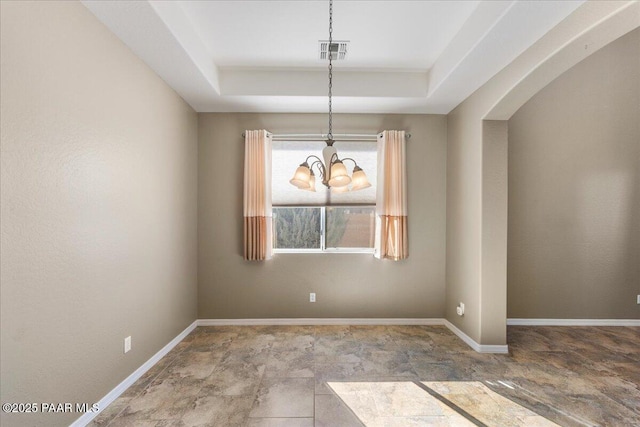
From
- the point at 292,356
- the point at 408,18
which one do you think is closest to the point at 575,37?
the point at 408,18

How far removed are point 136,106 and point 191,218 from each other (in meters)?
1.55

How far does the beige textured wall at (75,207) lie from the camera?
1549 millimetres

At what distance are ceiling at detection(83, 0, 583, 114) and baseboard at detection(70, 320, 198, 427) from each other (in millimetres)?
2769

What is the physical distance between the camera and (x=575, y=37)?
6.59 ft

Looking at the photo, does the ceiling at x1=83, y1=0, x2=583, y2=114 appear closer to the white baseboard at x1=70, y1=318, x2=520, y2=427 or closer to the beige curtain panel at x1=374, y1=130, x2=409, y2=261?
the beige curtain panel at x1=374, y1=130, x2=409, y2=261

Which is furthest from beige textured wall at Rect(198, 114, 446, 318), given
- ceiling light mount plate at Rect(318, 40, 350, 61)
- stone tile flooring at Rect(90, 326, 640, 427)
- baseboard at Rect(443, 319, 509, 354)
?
ceiling light mount plate at Rect(318, 40, 350, 61)

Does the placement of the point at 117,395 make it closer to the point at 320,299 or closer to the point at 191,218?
the point at 191,218

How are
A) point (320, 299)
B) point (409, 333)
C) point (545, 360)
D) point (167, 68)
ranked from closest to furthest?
point (167, 68) → point (545, 360) → point (409, 333) → point (320, 299)

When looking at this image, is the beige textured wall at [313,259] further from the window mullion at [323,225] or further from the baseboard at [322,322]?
the window mullion at [323,225]

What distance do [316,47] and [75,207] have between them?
2484 mm

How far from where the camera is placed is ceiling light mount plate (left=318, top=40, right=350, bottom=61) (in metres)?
2.84

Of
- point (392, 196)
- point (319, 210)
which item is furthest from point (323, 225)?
point (392, 196)

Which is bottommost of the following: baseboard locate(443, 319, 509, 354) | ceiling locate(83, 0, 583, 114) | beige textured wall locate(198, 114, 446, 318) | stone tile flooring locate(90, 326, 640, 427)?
stone tile flooring locate(90, 326, 640, 427)

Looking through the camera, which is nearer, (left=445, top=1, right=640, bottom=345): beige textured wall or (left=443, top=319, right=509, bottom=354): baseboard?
(left=445, top=1, right=640, bottom=345): beige textured wall
